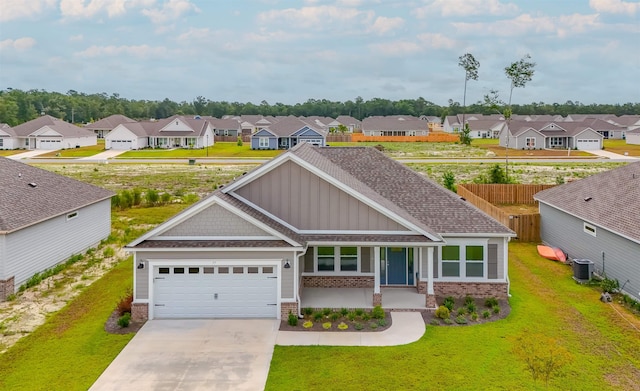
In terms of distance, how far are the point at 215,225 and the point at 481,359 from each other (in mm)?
8382

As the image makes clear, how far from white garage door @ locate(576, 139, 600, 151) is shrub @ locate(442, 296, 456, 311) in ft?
263

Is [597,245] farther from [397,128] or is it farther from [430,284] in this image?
[397,128]

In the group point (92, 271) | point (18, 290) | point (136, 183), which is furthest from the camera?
point (136, 183)

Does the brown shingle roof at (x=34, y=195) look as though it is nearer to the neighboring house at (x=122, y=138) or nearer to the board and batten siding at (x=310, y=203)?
the board and batten siding at (x=310, y=203)

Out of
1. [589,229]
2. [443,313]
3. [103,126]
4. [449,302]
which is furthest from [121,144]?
[443,313]

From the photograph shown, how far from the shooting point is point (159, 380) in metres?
11.6

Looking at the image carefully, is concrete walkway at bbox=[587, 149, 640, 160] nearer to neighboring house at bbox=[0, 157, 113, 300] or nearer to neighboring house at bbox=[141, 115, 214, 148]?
neighboring house at bbox=[141, 115, 214, 148]

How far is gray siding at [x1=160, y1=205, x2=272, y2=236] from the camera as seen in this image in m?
15.6

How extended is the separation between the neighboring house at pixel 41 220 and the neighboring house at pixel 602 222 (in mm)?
20824

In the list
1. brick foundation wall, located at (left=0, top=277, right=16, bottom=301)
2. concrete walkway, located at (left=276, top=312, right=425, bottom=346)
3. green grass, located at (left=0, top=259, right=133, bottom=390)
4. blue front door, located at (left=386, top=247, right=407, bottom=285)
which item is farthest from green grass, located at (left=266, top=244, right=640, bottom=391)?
brick foundation wall, located at (left=0, top=277, right=16, bottom=301)

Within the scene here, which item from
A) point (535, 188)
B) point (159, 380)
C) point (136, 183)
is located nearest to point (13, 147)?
point (136, 183)

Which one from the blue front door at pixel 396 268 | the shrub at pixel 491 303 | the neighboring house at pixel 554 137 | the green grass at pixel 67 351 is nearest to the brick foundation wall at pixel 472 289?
the shrub at pixel 491 303

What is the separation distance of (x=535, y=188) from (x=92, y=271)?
28358 millimetres

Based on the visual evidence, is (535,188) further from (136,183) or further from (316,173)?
(136,183)
